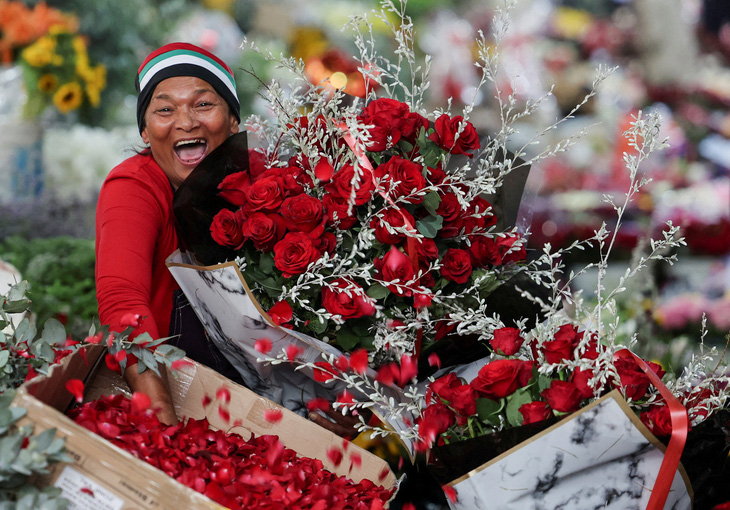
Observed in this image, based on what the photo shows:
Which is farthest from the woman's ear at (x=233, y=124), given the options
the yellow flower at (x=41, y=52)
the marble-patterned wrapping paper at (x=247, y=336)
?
the yellow flower at (x=41, y=52)

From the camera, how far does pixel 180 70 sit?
5.48 ft

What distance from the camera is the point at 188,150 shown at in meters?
1.70

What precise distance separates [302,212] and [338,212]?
7cm

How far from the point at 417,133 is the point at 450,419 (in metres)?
0.61

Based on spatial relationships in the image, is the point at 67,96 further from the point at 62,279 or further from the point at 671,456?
the point at 671,456

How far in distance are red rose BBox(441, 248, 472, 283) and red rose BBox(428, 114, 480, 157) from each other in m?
0.23

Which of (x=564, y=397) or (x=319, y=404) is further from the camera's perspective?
(x=319, y=404)

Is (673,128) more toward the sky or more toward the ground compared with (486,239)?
more toward the sky

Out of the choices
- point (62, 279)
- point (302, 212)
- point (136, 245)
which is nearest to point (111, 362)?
point (136, 245)

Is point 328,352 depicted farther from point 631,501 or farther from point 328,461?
point 631,501

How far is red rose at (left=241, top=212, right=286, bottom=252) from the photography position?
4.34ft

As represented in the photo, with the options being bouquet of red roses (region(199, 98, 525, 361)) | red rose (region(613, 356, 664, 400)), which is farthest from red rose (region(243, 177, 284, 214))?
red rose (region(613, 356, 664, 400))

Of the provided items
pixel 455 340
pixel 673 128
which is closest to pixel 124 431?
pixel 455 340

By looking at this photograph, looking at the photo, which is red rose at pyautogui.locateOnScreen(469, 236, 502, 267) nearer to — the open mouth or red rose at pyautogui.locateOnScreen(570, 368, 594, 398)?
red rose at pyautogui.locateOnScreen(570, 368, 594, 398)
